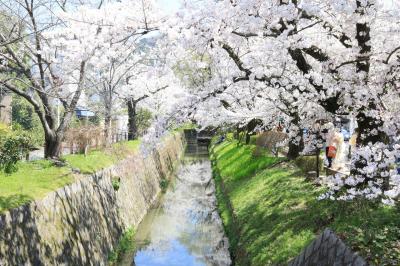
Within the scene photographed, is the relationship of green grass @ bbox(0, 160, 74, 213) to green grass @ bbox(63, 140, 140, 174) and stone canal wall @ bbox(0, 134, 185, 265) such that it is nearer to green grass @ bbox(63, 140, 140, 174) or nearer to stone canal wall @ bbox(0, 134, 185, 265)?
stone canal wall @ bbox(0, 134, 185, 265)

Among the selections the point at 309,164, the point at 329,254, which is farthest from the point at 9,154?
the point at 309,164

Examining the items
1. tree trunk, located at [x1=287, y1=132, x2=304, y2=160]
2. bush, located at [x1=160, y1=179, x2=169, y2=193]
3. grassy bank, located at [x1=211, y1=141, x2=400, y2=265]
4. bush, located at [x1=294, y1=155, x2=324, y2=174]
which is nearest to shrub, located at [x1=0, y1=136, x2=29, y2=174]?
grassy bank, located at [x1=211, y1=141, x2=400, y2=265]

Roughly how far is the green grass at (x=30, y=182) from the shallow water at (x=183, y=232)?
3.95 meters

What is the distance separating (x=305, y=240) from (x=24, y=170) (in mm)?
7768

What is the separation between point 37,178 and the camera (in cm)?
1156

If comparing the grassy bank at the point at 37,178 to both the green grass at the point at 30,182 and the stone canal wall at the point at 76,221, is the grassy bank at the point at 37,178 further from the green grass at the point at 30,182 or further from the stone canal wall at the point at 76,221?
the stone canal wall at the point at 76,221

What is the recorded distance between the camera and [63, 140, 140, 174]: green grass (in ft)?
48.4

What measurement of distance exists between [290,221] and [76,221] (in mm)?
5568

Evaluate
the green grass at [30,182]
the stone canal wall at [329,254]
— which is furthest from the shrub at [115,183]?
the stone canal wall at [329,254]

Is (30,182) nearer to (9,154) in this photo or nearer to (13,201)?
(9,154)

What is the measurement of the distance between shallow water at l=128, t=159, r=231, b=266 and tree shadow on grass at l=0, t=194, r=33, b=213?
5.55 m

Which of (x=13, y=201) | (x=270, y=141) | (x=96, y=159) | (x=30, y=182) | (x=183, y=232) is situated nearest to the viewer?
(x=13, y=201)

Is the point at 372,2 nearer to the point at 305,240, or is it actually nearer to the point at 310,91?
the point at 310,91

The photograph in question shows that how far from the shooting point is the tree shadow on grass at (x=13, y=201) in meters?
8.54
